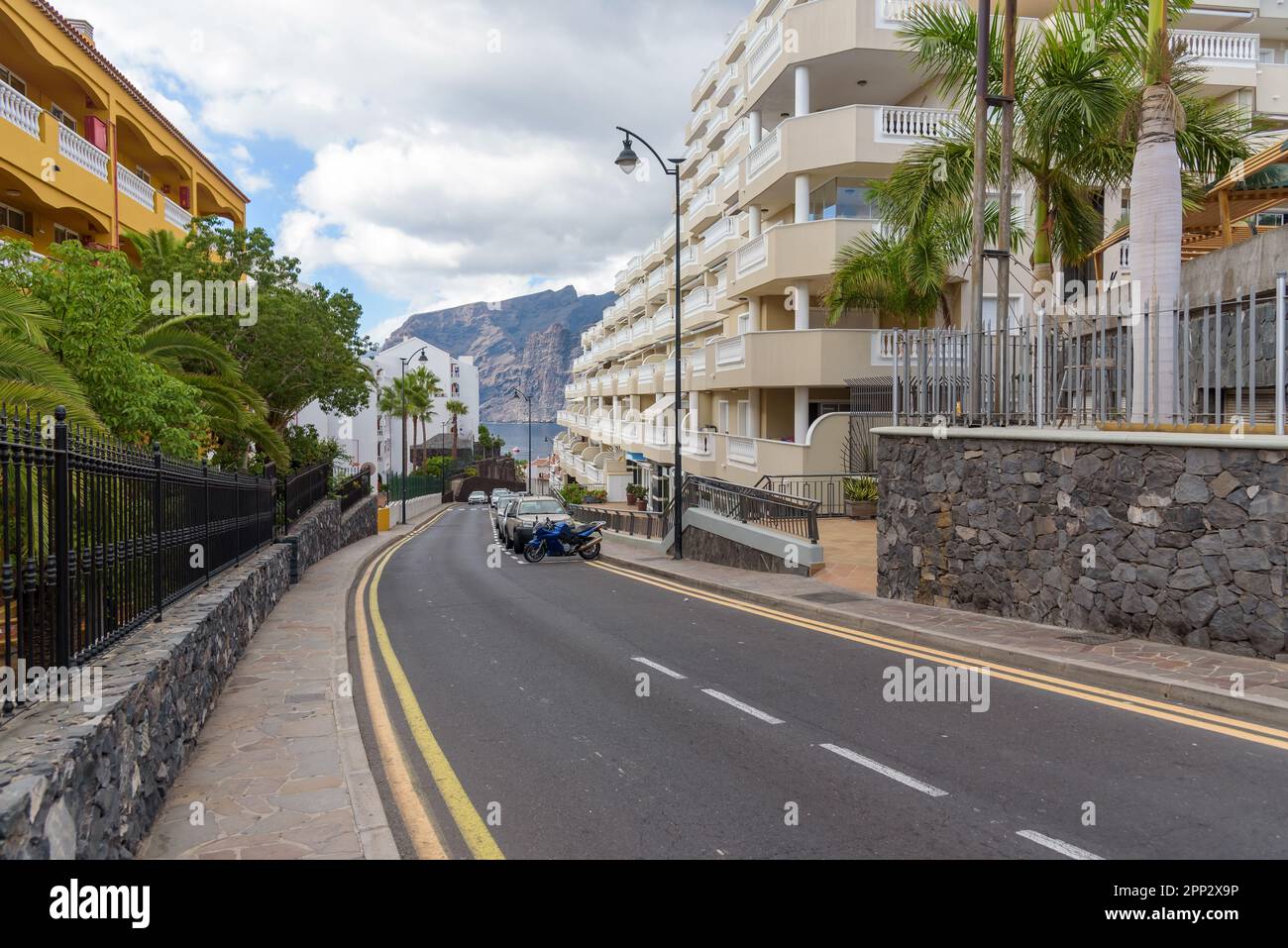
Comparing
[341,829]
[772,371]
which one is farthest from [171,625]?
[772,371]

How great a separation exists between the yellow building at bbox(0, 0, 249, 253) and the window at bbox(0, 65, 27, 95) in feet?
0.10

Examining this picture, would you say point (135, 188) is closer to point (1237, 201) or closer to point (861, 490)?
point (861, 490)

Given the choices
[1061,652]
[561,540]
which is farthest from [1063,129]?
[561,540]

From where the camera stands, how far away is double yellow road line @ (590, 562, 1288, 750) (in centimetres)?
676

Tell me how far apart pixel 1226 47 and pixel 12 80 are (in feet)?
106

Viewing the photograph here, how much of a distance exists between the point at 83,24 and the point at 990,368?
31.8 metres

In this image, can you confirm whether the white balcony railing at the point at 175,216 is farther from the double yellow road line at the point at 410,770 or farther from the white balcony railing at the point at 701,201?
the double yellow road line at the point at 410,770

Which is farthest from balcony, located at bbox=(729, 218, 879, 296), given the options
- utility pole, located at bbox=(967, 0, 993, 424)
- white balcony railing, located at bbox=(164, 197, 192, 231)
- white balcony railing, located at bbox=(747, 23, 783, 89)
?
Answer: white balcony railing, located at bbox=(164, 197, 192, 231)

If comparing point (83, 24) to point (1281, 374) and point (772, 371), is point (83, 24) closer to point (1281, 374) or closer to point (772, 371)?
point (772, 371)

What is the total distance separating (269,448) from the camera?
1988 cm

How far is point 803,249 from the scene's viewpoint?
82.2 ft

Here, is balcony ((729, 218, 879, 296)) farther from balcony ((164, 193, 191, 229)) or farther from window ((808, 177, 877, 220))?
balcony ((164, 193, 191, 229))

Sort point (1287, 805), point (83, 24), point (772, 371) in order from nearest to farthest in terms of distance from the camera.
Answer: point (1287, 805) → point (772, 371) → point (83, 24)
